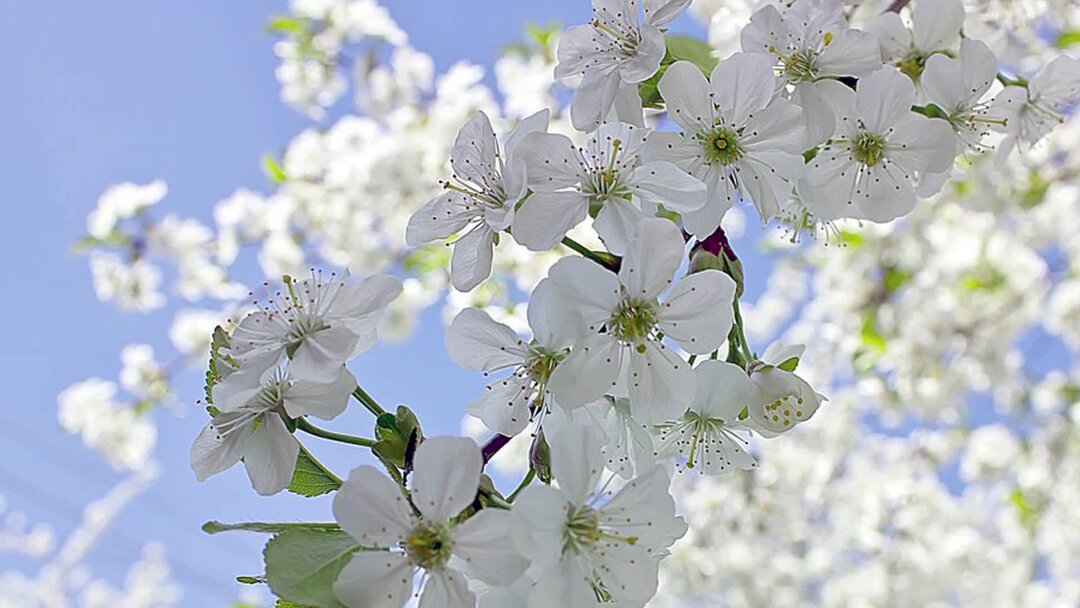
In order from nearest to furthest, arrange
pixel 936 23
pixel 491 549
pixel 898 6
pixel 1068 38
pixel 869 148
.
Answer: pixel 491 549 → pixel 869 148 → pixel 936 23 → pixel 898 6 → pixel 1068 38

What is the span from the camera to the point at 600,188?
60cm

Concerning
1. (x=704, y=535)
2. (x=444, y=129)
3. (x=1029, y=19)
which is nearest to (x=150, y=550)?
(x=704, y=535)

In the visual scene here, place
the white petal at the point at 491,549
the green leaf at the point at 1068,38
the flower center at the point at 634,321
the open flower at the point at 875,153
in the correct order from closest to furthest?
the white petal at the point at 491,549
the flower center at the point at 634,321
the open flower at the point at 875,153
the green leaf at the point at 1068,38

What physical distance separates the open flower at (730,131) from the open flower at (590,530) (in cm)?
19

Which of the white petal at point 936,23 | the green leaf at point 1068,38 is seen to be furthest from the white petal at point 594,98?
the green leaf at point 1068,38

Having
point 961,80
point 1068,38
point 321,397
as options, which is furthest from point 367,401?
point 1068,38

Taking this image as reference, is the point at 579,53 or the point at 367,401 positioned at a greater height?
the point at 579,53

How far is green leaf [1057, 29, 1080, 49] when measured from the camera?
2.19m

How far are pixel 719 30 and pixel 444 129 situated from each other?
1.92 m

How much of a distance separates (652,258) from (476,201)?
140 millimetres

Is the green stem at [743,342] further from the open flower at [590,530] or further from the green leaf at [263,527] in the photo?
the green leaf at [263,527]

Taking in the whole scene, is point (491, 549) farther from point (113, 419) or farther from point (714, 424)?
point (113, 419)

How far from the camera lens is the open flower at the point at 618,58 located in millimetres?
653

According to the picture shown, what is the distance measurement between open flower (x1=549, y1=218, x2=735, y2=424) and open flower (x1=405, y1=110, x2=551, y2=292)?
0.25 feet
